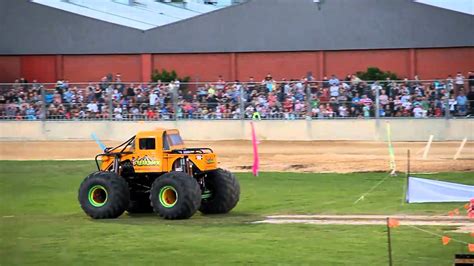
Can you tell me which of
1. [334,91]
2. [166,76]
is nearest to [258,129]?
[334,91]

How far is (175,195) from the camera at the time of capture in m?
20.2

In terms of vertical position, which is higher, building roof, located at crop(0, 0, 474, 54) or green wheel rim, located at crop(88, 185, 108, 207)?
building roof, located at crop(0, 0, 474, 54)

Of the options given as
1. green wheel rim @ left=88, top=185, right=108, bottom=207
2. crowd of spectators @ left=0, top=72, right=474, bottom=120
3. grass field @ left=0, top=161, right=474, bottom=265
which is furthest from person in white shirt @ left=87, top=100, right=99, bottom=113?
green wheel rim @ left=88, top=185, right=108, bottom=207

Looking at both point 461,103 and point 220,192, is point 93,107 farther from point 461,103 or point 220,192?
point 220,192

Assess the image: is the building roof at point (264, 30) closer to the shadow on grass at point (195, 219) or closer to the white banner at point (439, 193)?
the white banner at point (439, 193)

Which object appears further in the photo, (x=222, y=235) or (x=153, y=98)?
(x=153, y=98)

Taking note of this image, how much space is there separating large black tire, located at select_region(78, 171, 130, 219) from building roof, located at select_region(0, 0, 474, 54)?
24.0m

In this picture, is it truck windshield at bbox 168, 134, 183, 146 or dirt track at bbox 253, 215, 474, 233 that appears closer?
dirt track at bbox 253, 215, 474, 233

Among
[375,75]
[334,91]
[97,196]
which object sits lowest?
[97,196]

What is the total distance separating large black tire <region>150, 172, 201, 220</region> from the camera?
65.0ft

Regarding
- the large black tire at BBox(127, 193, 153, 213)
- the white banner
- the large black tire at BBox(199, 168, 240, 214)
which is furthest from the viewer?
the white banner

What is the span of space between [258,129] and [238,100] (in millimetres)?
1476

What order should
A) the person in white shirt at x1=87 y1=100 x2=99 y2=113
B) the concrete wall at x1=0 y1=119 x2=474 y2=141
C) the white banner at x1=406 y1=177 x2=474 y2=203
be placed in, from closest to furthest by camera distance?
the white banner at x1=406 y1=177 x2=474 y2=203, the concrete wall at x1=0 y1=119 x2=474 y2=141, the person in white shirt at x1=87 y1=100 x2=99 y2=113

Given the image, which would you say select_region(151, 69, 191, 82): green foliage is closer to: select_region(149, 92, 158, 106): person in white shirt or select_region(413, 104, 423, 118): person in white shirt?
select_region(149, 92, 158, 106): person in white shirt
